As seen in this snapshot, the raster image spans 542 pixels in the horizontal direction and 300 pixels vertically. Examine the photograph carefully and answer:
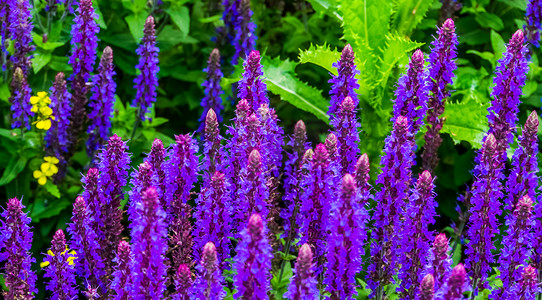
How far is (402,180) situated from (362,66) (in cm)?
165

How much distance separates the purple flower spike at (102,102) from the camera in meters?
4.66

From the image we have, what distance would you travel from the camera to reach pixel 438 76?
4070 mm

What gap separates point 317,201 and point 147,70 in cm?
187

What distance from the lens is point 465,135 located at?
5016 millimetres

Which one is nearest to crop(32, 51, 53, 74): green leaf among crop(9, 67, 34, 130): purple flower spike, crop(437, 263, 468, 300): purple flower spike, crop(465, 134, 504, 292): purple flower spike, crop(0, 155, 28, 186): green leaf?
crop(9, 67, 34, 130): purple flower spike

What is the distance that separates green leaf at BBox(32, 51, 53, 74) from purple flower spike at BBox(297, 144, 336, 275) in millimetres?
2275

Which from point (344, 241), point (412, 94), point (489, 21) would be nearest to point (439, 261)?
point (344, 241)

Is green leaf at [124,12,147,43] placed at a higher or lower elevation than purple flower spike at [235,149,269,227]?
higher

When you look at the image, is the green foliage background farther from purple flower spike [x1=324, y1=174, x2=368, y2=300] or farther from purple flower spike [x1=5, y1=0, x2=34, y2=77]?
purple flower spike [x1=324, y1=174, x2=368, y2=300]

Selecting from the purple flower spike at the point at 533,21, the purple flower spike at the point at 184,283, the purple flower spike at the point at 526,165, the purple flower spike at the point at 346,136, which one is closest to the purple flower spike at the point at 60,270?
the purple flower spike at the point at 184,283

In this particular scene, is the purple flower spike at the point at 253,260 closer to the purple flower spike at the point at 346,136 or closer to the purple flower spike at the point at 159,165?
the purple flower spike at the point at 159,165

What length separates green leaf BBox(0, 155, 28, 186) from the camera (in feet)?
15.7

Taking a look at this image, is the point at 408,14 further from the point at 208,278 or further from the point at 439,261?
the point at 208,278

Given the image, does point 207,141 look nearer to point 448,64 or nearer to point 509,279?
point 448,64
